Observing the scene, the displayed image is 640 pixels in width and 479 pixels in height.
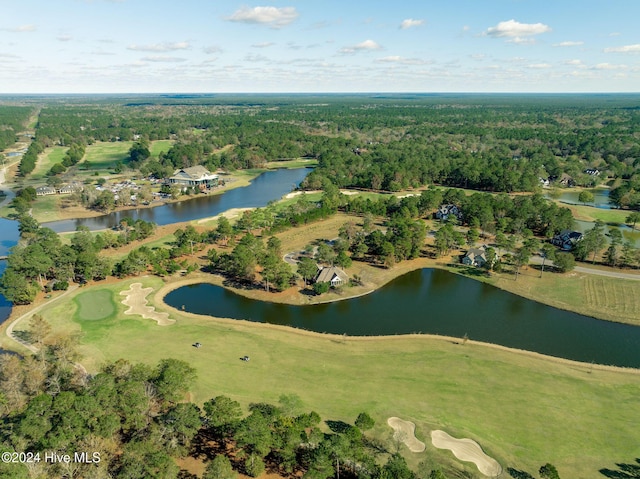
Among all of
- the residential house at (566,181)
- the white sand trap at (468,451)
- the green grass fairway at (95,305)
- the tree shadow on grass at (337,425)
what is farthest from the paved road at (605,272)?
the residential house at (566,181)

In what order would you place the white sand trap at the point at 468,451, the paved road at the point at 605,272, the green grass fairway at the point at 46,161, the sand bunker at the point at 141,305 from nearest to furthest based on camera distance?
the white sand trap at the point at 468,451, the sand bunker at the point at 141,305, the paved road at the point at 605,272, the green grass fairway at the point at 46,161

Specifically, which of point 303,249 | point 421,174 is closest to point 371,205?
point 303,249

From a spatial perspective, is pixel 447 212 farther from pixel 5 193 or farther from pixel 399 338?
pixel 5 193

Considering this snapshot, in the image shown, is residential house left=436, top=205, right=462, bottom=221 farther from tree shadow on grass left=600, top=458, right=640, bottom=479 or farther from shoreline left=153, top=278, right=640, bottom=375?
tree shadow on grass left=600, top=458, right=640, bottom=479

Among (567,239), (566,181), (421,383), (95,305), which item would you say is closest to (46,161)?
(95,305)

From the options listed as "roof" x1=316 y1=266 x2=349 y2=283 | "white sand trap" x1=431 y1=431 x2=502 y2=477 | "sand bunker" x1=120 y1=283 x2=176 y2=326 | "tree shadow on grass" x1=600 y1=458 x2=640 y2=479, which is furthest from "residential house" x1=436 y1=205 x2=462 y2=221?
"tree shadow on grass" x1=600 y1=458 x2=640 y2=479

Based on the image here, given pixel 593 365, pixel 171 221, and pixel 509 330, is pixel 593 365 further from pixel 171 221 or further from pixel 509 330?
pixel 171 221

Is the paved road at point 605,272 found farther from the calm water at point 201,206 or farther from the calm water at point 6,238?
the calm water at point 6,238
